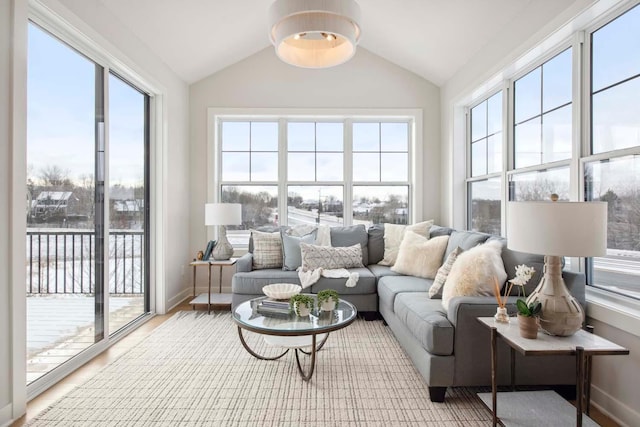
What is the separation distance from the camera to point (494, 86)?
350 cm

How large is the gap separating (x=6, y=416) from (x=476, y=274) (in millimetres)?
2831

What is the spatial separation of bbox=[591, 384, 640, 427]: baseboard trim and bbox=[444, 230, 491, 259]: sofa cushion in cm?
117

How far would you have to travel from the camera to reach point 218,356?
2.76 metres

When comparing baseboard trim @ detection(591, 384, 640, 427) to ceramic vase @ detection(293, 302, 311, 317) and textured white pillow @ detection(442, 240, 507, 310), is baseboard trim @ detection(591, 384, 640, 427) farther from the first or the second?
ceramic vase @ detection(293, 302, 311, 317)

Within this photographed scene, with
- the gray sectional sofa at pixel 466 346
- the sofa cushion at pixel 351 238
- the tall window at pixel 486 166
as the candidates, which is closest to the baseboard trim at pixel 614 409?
the gray sectional sofa at pixel 466 346

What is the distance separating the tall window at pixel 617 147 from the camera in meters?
2.02

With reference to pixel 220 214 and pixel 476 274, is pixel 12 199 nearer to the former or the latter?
pixel 220 214

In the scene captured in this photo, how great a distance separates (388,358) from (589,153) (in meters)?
2.00

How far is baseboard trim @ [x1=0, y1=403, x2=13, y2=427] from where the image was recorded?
1875mm

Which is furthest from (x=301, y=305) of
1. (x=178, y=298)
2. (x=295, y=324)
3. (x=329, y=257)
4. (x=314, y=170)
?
(x=314, y=170)

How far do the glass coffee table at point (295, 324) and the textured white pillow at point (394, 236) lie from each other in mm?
1471

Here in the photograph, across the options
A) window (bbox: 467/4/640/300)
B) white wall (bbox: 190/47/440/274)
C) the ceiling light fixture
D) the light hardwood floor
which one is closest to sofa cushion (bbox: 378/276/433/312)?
window (bbox: 467/4/640/300)

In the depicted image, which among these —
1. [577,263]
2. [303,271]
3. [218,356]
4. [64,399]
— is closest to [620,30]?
[577,263]

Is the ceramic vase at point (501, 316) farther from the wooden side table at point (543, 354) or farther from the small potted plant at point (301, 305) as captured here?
the small potted plant at point (301, 305)
